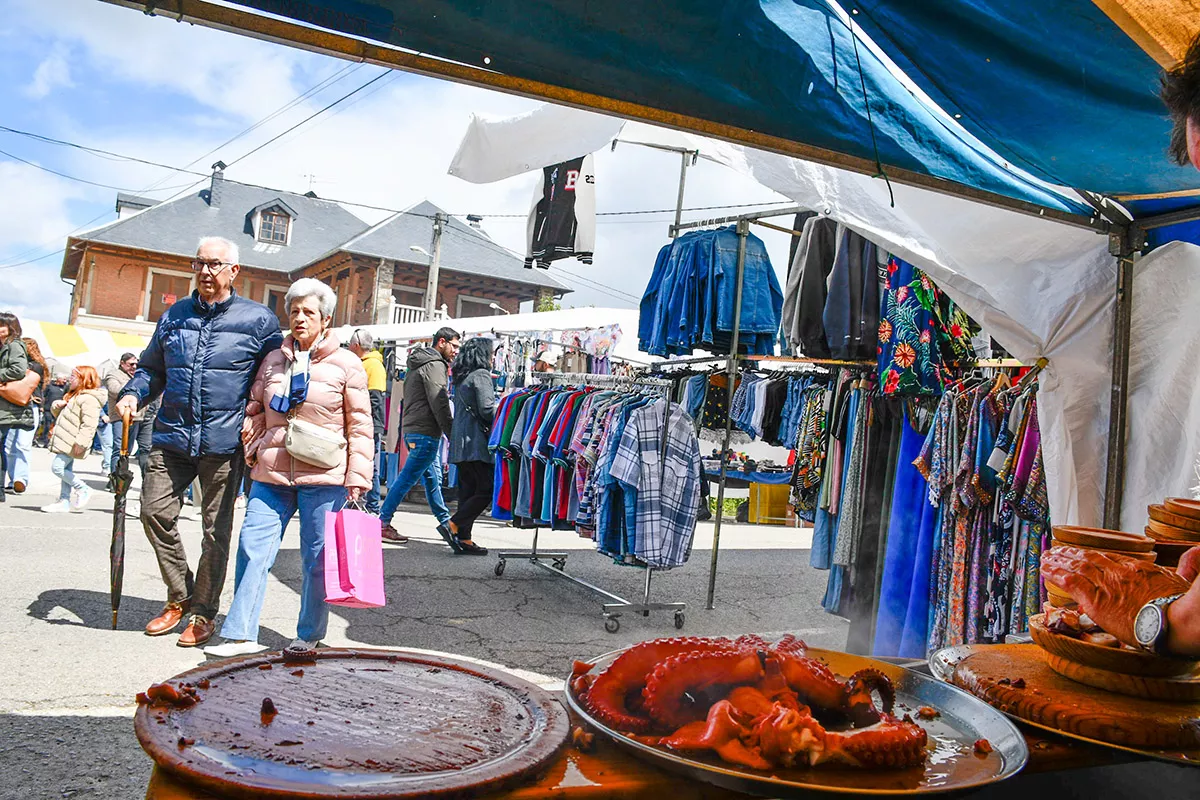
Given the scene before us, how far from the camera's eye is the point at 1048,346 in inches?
142

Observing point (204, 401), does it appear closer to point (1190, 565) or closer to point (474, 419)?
point (474, 419)

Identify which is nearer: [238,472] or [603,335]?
[238,472]

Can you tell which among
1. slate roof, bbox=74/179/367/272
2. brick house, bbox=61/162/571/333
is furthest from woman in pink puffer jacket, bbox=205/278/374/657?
slate roof, bbox=74/179/367/272

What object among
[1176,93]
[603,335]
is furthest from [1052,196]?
[603,335]

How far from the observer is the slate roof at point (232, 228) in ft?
116

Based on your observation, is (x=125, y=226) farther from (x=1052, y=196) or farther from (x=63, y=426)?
(x=1052, y=196)

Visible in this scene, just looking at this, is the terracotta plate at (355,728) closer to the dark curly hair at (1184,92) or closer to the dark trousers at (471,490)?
the dark curly hair at (1184,92)

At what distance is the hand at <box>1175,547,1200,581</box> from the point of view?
5.46 feet

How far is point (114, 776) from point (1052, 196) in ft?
14.5

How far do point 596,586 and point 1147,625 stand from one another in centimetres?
599

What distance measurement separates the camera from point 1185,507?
198 cm

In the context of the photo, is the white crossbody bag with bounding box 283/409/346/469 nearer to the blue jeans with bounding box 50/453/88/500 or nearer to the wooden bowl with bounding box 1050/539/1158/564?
the wooden bowl with bounding box 1050/539/1158/564

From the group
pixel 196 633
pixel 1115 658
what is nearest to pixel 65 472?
pixel 196 633

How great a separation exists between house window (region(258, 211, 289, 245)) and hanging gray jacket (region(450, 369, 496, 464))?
110ft
